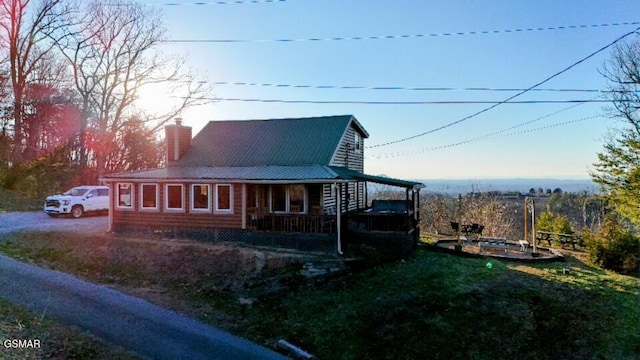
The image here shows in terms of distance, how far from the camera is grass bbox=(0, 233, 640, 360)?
9.11 meters

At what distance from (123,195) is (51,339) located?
11689 millimetres

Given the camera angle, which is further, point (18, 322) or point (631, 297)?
point (631, 297)

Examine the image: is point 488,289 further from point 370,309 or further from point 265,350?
point 265,350

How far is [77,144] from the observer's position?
115 feet

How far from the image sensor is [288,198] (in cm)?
1828

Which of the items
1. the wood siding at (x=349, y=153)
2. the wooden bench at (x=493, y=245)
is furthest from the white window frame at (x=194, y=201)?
the wooden bench at (x=493, y=245)

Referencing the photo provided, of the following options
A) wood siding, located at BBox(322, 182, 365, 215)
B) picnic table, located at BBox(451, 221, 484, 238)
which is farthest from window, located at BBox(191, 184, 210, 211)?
picnic table, located at BBox(451, 221, 484, 238)

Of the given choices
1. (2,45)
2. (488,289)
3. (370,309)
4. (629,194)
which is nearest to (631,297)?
(488,289)

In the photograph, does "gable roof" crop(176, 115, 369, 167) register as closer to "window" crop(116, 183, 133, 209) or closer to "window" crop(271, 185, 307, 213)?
"window" crop(271, 185, 307, 213)

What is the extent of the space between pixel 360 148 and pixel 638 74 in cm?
1391

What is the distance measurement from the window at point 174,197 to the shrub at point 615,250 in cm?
1694

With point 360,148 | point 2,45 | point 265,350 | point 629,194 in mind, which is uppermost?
point 2,45

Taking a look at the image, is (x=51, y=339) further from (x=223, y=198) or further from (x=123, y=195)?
(x=123, y=195)

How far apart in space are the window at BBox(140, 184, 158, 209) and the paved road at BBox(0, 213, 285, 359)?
567cm
